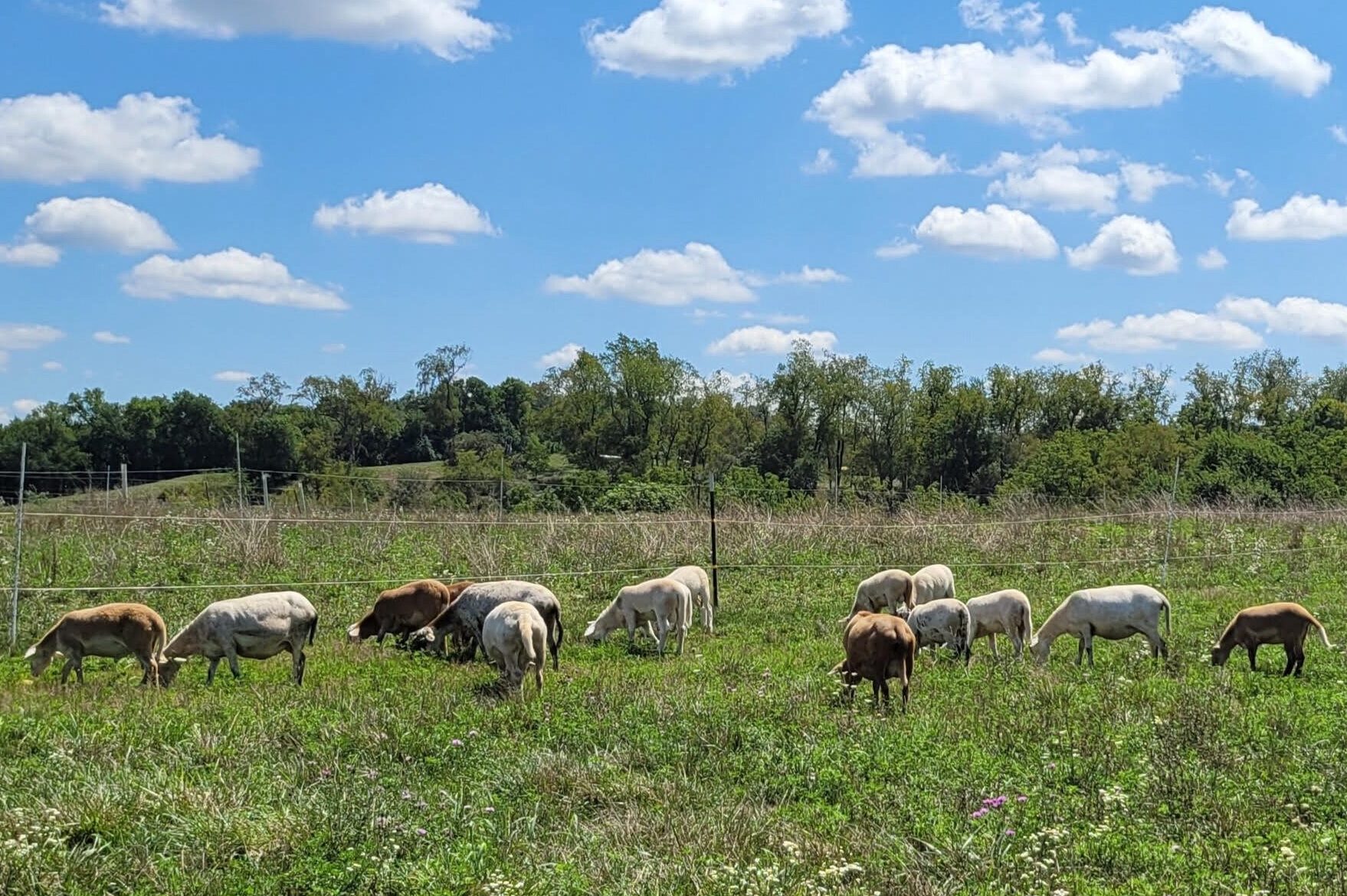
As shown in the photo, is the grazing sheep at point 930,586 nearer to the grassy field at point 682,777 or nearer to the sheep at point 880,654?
the grassy field at point 682,777

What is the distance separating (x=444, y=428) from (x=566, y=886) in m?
88.3

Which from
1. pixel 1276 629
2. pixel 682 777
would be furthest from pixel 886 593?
pixel 682 777

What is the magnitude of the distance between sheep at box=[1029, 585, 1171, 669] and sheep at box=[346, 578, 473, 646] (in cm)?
783

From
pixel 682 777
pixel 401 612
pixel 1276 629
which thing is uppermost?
pixel 1276 629

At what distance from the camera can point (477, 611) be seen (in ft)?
46.9

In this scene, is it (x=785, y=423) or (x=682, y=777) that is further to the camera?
(x=785, y=423)

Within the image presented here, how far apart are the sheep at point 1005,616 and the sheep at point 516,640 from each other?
556cm

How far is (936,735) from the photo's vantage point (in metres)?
9.03

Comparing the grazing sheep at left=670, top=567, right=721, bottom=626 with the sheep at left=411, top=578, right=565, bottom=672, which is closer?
the sheep at left=411, top=578, right=565, bottom=672

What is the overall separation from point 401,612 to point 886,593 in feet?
22.3

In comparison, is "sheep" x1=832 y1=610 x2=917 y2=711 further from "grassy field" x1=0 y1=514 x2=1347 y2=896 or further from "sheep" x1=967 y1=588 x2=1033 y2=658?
"sheep" x1=967 y1=588 x2=1033 y2=658

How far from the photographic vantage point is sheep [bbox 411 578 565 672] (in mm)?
13844

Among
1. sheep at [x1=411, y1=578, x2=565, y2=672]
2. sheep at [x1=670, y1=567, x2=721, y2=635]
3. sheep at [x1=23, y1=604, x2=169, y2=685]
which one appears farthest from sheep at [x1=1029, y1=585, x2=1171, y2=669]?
sheep at [x1=23, y1=604, x2=169, y2=685]

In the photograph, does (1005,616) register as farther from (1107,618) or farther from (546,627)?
(546,627)
